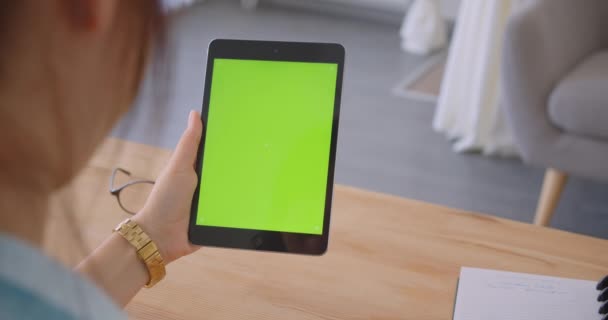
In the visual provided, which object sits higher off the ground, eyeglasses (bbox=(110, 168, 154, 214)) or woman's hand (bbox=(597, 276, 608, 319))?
eyeglasses (bbox=(110, 168, 154, 214))

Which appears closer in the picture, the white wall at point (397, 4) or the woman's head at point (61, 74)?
the woman's head at point (61, 74)

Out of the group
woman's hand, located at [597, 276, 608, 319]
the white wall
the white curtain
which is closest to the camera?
woman's hand, located at [597, 276, 608, 319]

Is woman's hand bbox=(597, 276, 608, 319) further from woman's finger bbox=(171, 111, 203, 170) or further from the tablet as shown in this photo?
woman's finger bbox=(171, 111, 203, 170)

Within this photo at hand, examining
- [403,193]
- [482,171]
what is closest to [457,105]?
[482,171]

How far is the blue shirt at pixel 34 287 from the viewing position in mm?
388

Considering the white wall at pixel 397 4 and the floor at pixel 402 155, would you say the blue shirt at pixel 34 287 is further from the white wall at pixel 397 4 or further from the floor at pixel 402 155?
the white wall at pixel 397 4

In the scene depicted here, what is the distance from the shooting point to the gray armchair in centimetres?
171

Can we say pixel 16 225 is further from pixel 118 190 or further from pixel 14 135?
pixel 118 190

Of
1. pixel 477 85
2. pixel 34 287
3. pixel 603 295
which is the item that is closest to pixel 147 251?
pixel 34 287

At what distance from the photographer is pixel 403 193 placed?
2078 millimetres

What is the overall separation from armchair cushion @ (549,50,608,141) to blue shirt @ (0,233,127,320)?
153 cm

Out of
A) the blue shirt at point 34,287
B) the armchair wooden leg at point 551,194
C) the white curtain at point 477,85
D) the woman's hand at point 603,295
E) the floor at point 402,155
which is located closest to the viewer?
the blue shirt at point 34,287

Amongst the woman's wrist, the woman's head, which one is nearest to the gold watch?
the woman's wrist

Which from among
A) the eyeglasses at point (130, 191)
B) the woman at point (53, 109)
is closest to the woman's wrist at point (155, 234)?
the eyeglasses at point (130, 191)
